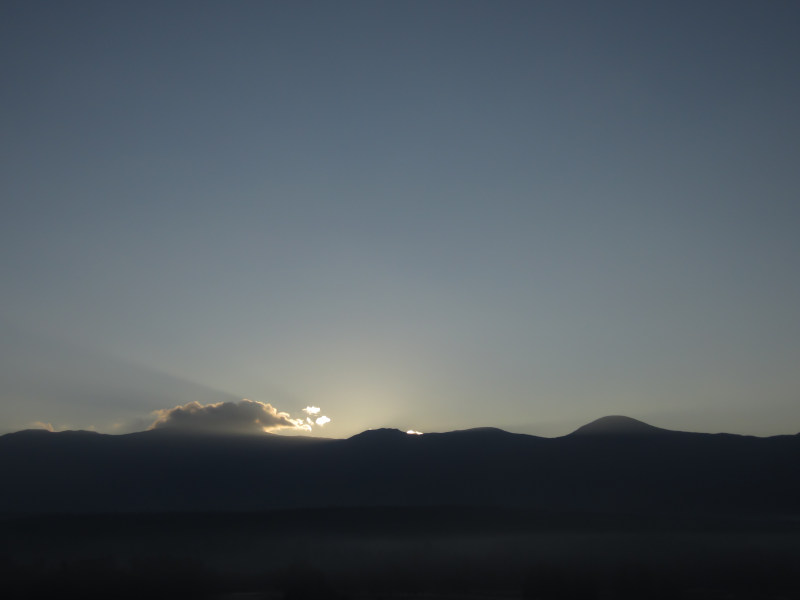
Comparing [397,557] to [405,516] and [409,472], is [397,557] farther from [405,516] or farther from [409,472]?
[409,472]

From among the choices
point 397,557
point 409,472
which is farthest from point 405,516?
point 409,472

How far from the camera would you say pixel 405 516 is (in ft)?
311

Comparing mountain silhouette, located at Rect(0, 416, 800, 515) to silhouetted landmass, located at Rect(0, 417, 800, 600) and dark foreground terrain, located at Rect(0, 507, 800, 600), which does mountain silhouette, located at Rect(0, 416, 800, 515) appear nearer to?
silhouetted landmass, located at Rect(0, 417, 800, 600)

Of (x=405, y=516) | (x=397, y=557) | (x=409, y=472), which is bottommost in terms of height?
(x=397, y=557)

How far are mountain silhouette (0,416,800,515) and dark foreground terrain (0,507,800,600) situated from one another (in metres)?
37.1

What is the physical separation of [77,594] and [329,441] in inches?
5234

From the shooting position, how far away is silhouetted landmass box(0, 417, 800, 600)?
50.5 m

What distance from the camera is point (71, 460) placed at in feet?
535

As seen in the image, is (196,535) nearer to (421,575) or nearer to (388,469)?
(421,575)

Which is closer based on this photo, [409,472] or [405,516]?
[405,516]

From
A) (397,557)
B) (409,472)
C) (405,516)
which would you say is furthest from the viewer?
(409,472)

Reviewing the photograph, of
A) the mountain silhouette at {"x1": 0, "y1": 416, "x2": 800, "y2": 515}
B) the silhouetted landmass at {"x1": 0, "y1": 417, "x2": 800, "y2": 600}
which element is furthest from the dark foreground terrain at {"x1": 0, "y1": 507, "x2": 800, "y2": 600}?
the mountain silhouette at {"x1": 0, "y1": 416, "x2": 800, "y2": 515}

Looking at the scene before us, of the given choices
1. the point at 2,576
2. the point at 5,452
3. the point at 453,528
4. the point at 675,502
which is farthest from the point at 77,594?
the point at 5,452

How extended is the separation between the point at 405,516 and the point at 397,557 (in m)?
34.8
